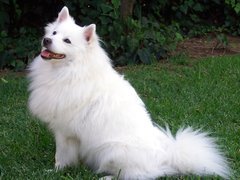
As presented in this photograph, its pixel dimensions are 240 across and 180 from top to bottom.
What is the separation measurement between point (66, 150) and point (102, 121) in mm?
389

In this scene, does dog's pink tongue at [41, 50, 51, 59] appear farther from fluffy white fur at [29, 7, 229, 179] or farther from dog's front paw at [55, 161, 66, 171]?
dog's front paw at [55, 161, 66, 171]

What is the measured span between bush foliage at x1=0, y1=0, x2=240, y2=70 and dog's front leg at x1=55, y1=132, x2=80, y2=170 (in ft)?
12.6

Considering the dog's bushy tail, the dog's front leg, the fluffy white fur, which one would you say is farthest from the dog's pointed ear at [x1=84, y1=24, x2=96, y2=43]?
the dog's bushy tail

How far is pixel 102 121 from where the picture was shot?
12.1 feet

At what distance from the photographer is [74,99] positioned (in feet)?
12.1

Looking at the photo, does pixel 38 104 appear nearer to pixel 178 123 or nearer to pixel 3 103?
pixel 178 123

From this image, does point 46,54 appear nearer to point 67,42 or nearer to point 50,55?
point 50,55

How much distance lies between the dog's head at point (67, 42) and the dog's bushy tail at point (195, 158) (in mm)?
987

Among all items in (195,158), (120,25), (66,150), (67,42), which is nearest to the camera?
(195,158)

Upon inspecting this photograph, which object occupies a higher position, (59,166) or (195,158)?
(195,158)

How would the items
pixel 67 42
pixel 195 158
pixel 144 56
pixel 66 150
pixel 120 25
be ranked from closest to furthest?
pixel 195 158
pixel 67 42
pixel 66 150
pixel 144 56
pixel 120 25

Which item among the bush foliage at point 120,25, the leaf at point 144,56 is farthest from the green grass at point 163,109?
the bush foliage at point 120,25

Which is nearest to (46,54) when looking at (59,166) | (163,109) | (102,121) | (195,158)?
(102,121)

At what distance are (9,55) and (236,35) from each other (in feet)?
15.7
